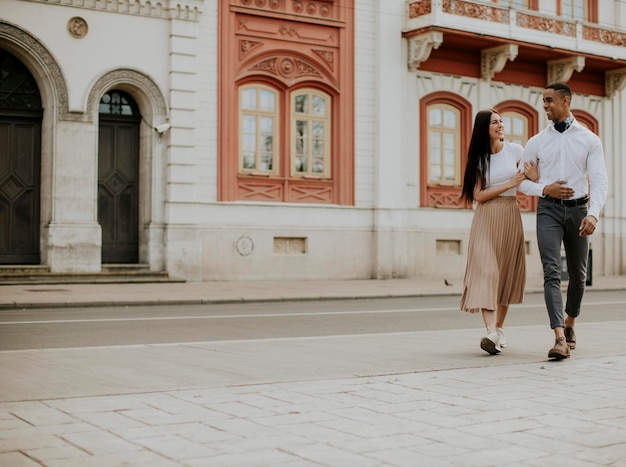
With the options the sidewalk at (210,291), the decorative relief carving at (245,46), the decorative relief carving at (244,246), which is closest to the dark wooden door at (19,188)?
the sidewalk at (210,291)

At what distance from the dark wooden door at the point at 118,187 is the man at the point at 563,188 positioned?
1547 centimetres

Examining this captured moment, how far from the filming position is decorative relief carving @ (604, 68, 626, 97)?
3092 cm

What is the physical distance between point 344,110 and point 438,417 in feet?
67.4

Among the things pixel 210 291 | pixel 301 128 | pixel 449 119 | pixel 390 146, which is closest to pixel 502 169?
pixel 210 291

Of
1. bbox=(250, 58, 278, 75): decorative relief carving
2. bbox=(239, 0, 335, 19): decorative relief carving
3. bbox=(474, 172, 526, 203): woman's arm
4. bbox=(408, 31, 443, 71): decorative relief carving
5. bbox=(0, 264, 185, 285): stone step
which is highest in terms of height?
bbox=(239, 0, 335, 19): decorative relief carving

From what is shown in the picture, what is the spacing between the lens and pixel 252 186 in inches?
945

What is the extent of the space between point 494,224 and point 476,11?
18.9m

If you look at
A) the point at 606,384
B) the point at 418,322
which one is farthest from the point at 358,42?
the point at 606,384

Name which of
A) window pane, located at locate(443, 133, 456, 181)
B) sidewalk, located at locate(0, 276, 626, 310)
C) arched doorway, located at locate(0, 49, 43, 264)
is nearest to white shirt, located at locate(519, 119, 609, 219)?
sidewalk, located at locate(0, 276, 626, 310)

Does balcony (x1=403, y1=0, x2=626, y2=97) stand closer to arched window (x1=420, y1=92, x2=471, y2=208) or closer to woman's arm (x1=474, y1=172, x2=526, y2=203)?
arched window (x1=420, y1=92, x2=471, y2=208)

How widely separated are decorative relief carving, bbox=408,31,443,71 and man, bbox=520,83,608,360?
17.7 meters

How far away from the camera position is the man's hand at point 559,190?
26.8ft

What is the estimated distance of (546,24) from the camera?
28078 mm

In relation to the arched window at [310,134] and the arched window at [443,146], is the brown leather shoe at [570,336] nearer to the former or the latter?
the arched window at [310,134]
